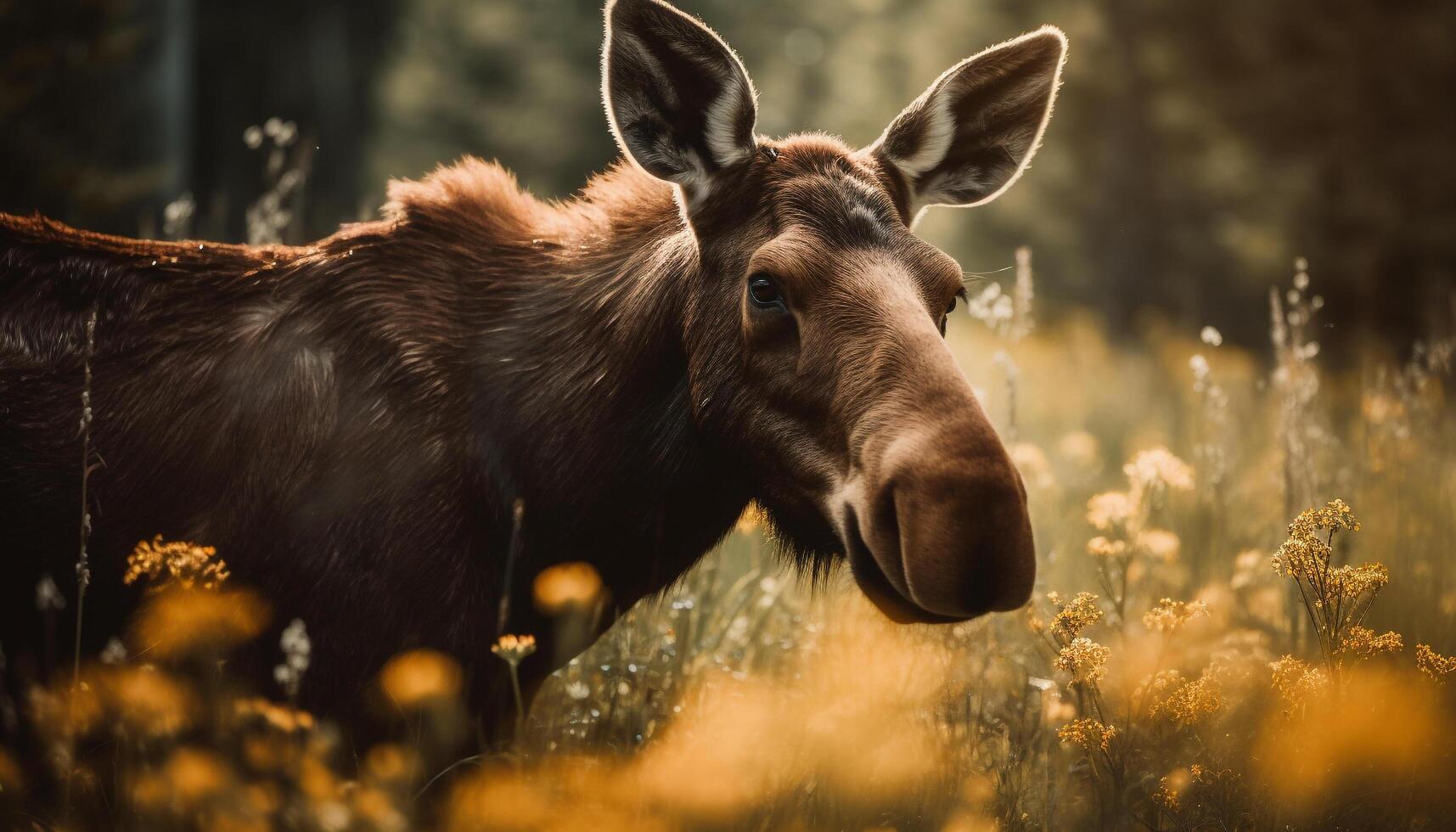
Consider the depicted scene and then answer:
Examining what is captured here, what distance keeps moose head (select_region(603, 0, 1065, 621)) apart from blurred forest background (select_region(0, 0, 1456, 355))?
419cm

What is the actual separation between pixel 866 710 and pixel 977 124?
6.18ft

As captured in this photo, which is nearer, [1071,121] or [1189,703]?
[1189,703]

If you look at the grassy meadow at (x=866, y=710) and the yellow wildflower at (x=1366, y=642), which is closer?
the grassy meadow at (x=866, y=710)

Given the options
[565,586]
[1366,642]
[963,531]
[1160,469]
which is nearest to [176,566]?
[565,586]

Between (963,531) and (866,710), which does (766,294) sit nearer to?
(963,531)

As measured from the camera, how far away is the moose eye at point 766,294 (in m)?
2.76

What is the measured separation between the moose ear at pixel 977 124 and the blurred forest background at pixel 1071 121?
4.36 meters

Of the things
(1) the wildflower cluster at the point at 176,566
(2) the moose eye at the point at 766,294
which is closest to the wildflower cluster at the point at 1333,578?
(2) the moose eye at the point at 766,294

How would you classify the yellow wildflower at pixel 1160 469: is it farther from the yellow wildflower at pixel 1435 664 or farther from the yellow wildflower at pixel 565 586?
the yellow wildflower at pixel 565 586

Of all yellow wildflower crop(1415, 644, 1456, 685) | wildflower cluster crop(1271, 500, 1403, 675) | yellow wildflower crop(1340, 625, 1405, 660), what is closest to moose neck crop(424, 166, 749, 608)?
wildflower cluster crop(1271, 500, 1403, 675)

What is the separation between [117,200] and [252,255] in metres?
5.63

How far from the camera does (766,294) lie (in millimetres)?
2764

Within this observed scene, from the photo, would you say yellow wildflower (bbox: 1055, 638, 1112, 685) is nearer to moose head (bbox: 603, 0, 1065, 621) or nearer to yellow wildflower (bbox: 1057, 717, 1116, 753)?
yellow wildflower (bbox: 1057, 717, 1116, 753)

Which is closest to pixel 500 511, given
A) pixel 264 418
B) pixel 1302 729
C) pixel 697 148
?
pixel 264 418
